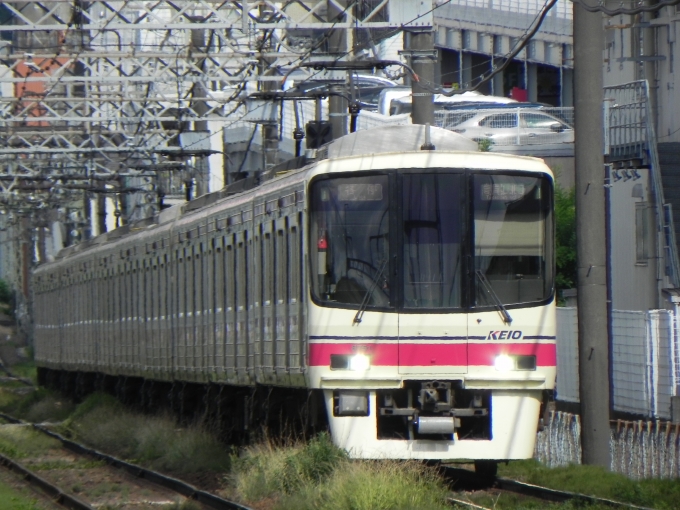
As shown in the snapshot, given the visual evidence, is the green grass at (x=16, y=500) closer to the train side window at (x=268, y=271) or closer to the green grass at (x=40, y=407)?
the train side window at (x=268, y=271)

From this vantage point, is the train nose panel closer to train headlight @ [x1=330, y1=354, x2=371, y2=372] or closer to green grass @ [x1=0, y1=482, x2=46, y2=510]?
train headlight @ [x1=330, y1=354, x2=371, y2=372]

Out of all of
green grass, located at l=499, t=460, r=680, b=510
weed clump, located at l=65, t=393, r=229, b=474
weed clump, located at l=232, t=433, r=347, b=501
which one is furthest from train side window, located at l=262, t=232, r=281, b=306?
green grass, located at l=499, t=460, r=680, b=510

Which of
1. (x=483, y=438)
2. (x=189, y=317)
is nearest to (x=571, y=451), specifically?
(x=483, y=438)

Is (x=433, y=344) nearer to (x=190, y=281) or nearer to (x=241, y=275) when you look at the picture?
(x=241, y=275)

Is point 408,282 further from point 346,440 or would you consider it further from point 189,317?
point 189,317

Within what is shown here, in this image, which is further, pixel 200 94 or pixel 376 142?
pixel 200 94

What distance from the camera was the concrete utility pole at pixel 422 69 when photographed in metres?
15.3

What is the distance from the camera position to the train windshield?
11773mm

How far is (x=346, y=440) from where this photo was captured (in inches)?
458

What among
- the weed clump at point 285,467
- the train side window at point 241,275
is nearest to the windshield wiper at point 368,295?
the weed clump at point 285,467

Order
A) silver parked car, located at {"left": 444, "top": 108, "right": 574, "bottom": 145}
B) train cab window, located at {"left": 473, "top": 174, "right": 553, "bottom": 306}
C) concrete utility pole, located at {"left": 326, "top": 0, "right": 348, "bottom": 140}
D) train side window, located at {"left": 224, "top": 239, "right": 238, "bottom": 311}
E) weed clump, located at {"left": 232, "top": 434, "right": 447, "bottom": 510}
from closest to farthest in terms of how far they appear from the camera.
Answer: weed clump, located at {"left": 232, "top": 434, "right": 447, "bottom": 510}
train cab window, located at {"left": 473, "top": 174, "right": 553, "bottom": 306}
train side window, located at {"left": 224, "top": 239, "right": 238, "bottom": 311}
concrete utility pole, located at {"left": 326, "top": 0, "right": 348, "bottom": 140}
silver parked car, located at {"left": 444, "top": 108, "right": 574, "bottom": 145}

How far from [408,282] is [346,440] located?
1428mm

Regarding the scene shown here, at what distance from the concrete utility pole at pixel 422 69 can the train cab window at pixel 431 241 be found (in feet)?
11.4

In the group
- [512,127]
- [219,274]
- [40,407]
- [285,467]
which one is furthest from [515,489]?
[512,127]
